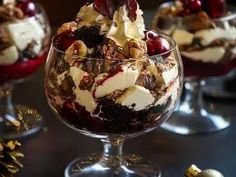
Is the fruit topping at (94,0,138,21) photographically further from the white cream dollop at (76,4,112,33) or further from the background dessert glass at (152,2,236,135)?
the background dessert glass at (152,2,236,135)

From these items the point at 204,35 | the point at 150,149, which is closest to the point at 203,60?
the point at 204,35

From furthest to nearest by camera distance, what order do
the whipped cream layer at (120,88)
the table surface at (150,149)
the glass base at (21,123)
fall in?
Answer: the glass base at (21,123) < the table surface at (150,149) < the whipped cream layer at (120,88)

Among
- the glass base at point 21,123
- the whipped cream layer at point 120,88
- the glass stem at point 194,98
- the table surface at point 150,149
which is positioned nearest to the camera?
the whipped cream layer at point 120,88

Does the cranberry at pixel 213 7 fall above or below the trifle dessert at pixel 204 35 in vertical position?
above

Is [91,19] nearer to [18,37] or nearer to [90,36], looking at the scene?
[90,36]

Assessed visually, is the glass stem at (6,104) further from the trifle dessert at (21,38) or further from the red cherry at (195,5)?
the red cherry at (195,5)

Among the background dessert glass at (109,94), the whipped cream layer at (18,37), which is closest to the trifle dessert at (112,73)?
the background dessert glass at (109,94)

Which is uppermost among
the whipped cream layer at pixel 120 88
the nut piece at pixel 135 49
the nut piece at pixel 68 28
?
the nut piece at pixel 68 28

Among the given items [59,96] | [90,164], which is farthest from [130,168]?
[59,96]
